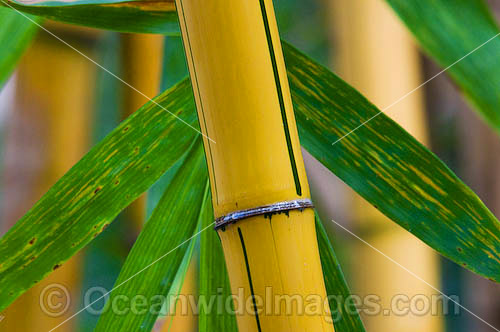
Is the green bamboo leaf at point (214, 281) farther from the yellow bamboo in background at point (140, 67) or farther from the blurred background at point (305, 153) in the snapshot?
the yellow bamboo in background at point (140, 67)

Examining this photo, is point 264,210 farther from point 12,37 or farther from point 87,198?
point 12,37

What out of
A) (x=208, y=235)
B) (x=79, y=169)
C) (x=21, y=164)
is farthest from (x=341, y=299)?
(x=21, y=164)

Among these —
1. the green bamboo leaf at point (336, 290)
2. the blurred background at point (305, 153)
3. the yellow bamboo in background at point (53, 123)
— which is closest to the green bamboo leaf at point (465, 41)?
the blurred background at point (305, 153)

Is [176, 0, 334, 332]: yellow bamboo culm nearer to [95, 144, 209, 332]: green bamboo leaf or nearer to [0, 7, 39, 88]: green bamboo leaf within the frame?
[95, 144, 209, 332]: green bamboo leaf

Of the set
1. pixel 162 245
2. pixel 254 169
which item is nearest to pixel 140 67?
pixel 162 245

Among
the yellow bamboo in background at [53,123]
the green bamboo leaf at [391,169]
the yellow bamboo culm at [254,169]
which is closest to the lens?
the yellow bamboo culm at [254,169]

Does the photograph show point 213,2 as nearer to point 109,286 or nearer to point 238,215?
point 238,215
